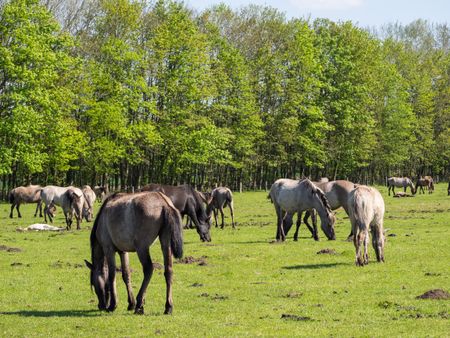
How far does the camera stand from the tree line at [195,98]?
4931cm

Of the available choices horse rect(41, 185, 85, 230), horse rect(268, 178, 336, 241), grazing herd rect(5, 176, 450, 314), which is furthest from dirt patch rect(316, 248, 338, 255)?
horse rect(41, 185, 85, 230)

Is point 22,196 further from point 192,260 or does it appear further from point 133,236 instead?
point 133,236

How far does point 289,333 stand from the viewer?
11.4 metres

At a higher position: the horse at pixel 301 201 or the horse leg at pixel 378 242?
the horse at pixel 301 201

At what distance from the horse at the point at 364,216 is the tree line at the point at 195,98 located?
30.6m

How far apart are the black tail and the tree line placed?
3479 cm

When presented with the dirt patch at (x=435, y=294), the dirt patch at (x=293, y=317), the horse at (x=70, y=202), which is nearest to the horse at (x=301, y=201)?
the horse at (x=70, y=202)

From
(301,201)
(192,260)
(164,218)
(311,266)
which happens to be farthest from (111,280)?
(301,201)

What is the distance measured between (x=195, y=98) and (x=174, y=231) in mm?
52369

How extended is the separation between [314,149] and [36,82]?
36.0 meters

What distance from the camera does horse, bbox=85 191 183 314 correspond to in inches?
494

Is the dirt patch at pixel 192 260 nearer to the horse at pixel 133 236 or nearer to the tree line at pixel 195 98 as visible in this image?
the horse at pixel 133 236

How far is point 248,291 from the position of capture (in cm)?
1602

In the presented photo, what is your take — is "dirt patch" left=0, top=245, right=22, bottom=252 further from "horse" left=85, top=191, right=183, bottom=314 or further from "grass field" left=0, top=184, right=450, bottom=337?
"horse" left=85, top=191, right=183, bottom=314
